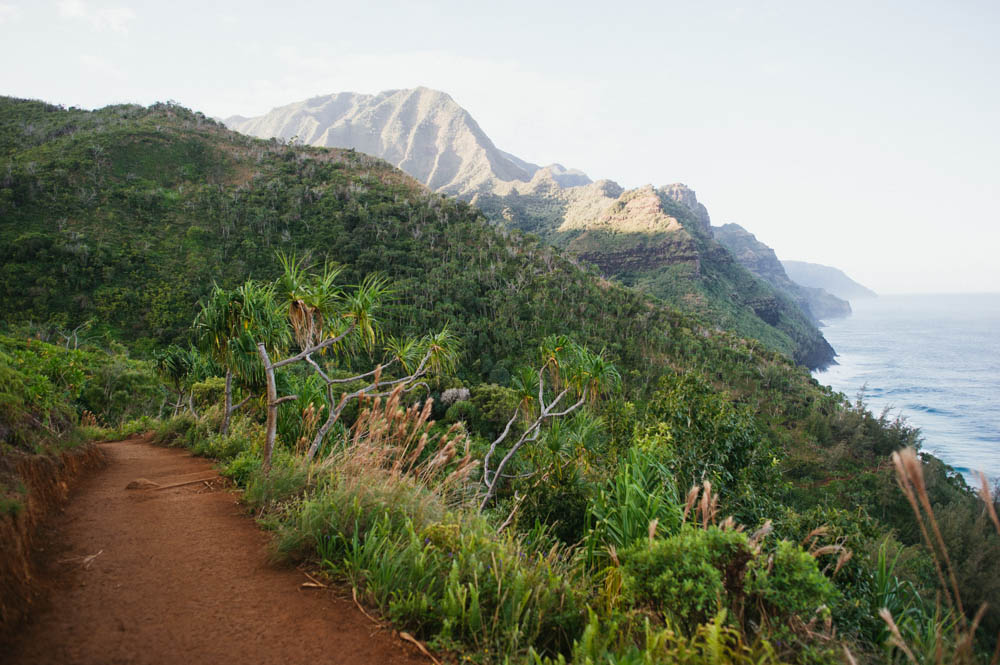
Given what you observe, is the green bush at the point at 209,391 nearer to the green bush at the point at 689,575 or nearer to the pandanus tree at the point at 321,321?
the pandanus tree at the point at 321,321

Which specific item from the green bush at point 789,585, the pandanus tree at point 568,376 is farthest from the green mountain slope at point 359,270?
the green bush at point 789,585

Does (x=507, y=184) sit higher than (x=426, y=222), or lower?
higher

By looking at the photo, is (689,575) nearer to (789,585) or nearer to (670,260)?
(789,585)

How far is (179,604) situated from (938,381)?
4834 inches

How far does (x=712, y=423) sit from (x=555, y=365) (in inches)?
93.5

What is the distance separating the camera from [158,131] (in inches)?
2280

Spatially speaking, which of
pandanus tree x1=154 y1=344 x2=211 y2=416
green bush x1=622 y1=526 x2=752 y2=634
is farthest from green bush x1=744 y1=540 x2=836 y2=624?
pandanus tree x1=154 y1=344 x2=211 y2=416

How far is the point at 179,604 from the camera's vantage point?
114 inches

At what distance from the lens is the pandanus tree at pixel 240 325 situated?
603cm

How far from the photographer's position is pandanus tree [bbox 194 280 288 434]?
6031 mm

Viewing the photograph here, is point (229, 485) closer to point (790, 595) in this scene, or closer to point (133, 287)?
point (790, 595)

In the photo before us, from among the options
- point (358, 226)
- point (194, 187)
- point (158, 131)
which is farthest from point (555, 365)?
point (158, 131)

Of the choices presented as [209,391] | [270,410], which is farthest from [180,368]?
[270,410]

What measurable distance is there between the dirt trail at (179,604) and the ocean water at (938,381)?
3333 centimetres
